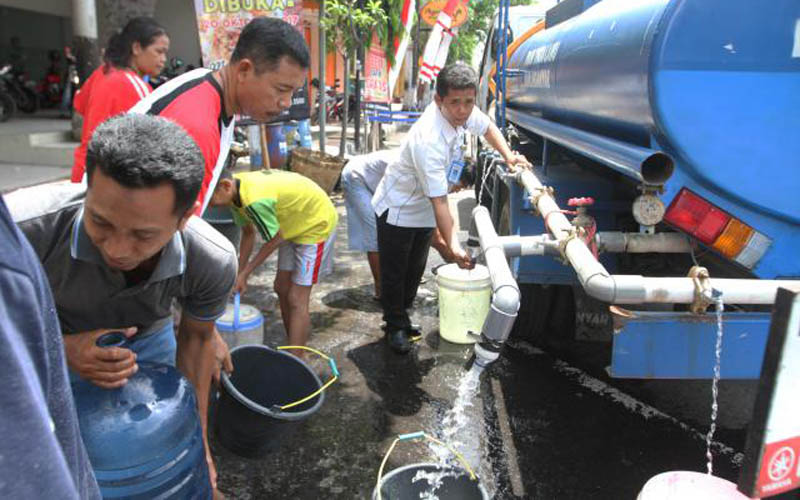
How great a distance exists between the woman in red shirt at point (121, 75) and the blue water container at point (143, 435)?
186 cm

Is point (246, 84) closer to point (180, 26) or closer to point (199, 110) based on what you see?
point (199, 110)

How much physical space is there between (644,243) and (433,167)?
1322mm

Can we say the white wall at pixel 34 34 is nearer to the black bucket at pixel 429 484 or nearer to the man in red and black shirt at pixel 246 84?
the man in red and black shirt at pixel 246 84

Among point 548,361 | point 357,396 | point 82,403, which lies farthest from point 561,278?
point 82,403

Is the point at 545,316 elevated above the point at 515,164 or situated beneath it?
situated beneath

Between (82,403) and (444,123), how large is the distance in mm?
2447

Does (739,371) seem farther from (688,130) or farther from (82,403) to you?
(82,403)

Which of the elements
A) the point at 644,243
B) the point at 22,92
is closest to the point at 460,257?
Result: the point at 644,243

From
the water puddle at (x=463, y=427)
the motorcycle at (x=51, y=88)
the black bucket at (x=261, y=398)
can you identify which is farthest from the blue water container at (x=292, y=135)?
the motorcycle at (x=51, y=88)

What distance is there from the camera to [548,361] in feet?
12.9

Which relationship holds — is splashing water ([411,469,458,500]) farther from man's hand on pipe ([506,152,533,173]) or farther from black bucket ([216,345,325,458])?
man's hand on pipe ([506,152,533,173])

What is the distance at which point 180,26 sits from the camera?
50.1ft

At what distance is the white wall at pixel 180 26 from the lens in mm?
15125

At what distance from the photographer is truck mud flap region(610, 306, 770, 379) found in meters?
2.06
